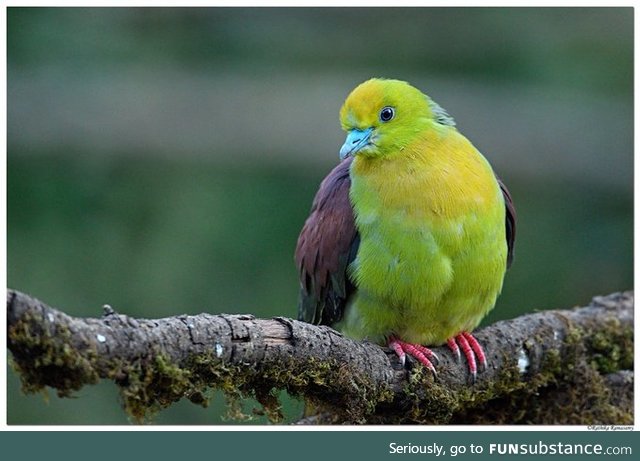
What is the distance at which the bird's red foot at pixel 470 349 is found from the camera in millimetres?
4449

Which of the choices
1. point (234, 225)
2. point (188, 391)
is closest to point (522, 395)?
point (188, 391)

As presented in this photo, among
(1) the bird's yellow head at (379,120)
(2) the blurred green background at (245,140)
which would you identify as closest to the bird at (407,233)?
(1) the bird's yellow head at (379,120)

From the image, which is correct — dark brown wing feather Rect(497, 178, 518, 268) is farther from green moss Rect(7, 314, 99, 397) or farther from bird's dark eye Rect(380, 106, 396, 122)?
green moss Rect(7, 314, 99, 397)

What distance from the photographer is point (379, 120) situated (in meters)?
4.36

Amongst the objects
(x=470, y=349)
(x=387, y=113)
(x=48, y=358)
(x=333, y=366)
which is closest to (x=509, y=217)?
(x=470, y=349)

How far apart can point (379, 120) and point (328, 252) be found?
2.08 ft

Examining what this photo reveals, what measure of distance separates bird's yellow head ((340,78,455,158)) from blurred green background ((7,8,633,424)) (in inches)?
144

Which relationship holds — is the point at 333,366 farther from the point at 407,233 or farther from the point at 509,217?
the point at 509,217

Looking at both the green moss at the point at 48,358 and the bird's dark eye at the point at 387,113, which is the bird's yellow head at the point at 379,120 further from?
the green moss at the point at 48,358

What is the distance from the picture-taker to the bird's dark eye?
4.36 metres

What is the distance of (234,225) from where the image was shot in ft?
27.0

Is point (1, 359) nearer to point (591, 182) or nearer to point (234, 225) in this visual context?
point (234, 225)

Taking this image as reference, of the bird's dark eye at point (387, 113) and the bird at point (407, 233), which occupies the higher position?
the bird's dark eye at point (387, 113)

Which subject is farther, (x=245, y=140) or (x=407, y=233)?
(x=245, y=140)
